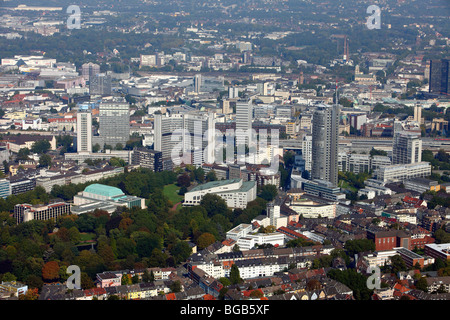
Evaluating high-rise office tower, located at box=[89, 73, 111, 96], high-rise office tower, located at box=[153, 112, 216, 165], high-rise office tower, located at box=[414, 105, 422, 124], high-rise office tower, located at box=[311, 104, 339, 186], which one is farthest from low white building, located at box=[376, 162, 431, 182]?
high-rise office tower, located at box=[89, 73, 111, 96]

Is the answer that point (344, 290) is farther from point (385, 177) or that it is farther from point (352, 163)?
point (352, 163)

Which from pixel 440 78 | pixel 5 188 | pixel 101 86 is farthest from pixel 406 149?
pixel 101 86

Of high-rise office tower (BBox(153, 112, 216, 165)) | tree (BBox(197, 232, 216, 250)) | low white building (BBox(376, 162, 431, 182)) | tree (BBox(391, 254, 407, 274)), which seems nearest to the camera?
tree (BBox(391, 254, 407, 274))

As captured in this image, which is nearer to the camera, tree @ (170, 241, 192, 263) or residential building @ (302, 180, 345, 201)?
tree @ (170, 241, 192, 263)

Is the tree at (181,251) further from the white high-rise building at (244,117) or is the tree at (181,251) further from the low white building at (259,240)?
the white high-rise building at (244,117)

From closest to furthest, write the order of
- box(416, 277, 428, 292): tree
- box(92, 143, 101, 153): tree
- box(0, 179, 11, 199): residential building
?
box(416, 277, 428, 292): tree → box(0, 179, 11, 199): residential building → box(92, 143, 101, 153): tree

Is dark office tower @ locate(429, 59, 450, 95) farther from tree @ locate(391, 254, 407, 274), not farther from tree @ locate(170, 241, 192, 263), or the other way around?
tree @ locate(170, 241, 192, 263)
